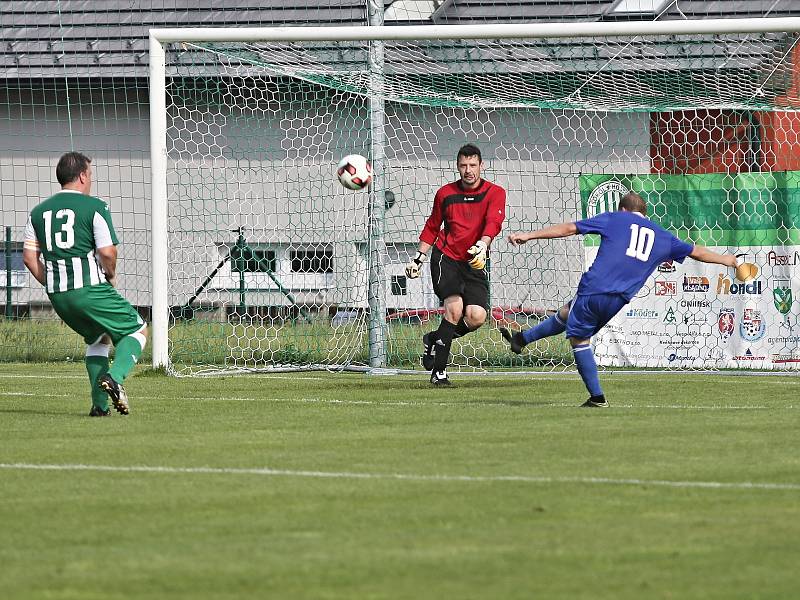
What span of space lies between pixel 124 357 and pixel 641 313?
739cm

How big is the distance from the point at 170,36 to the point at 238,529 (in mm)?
10025

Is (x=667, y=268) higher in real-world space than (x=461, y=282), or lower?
higher

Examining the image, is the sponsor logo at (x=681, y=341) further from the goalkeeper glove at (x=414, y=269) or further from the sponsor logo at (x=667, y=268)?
the goalkeeper glove at (x=414, y=269)

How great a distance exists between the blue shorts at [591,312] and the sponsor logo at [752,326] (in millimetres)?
5089

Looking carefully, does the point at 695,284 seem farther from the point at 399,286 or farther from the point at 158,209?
the point at 158,209

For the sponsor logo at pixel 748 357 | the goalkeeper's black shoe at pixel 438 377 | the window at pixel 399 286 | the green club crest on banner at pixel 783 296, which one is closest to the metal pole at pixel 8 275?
the window at pixel 399 286

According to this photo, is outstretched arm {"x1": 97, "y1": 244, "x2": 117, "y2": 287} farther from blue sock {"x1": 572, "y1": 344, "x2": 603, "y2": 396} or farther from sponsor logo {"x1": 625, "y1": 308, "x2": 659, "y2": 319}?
sponsor logo {"x1": 625, "y1": 308, "x2": 659, "y2": 319}

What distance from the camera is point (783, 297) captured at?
15688 millimetres

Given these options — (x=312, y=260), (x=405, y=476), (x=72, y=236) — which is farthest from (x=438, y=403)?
(x=312, y=260)

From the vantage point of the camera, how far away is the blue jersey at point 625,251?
11031 millimetres

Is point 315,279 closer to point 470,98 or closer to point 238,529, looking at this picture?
point 470,98

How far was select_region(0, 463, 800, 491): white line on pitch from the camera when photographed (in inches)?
262

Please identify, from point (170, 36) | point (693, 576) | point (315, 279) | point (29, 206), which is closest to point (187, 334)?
point (315, 279)

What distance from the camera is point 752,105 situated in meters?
16.0
